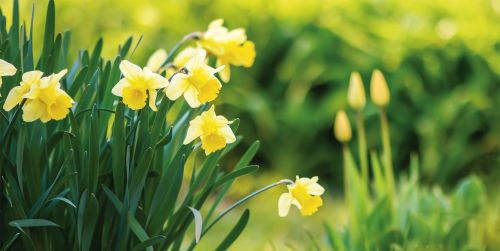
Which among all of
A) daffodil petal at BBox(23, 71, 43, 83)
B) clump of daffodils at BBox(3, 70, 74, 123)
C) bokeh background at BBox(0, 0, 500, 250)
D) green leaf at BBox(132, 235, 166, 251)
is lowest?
green leaf at BBox(132, 235, 166, 251)

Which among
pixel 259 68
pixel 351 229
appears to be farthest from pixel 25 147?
pixel 259 68

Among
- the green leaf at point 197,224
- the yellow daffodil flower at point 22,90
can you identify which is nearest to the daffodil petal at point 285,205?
the green leaf at point 197,224

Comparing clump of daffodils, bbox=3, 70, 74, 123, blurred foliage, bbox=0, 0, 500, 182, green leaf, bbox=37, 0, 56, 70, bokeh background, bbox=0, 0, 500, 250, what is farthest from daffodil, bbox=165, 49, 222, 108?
blurred foliage, bbox=0, 0, 500, 182

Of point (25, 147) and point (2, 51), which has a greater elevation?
point (2, 51)

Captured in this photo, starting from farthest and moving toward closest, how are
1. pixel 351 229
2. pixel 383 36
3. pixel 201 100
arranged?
pixel 383 36
pixel 351 229
pixel 201 100

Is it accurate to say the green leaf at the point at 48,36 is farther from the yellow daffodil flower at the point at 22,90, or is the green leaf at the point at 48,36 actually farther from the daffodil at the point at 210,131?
the daffodil at the point at 210,131

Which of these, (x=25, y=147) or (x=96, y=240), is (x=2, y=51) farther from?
(x=96, y=240)

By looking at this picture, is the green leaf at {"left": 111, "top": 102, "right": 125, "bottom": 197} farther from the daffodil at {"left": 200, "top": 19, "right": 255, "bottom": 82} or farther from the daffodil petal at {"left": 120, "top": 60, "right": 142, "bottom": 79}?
the daffodil at {"left": 200, "top": 19, "right": 255, "bottom": 82}

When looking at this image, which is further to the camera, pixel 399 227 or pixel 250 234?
pixel 250 234
